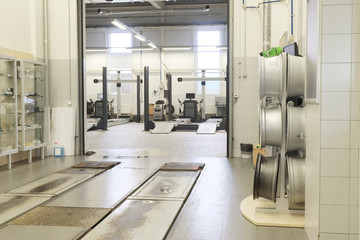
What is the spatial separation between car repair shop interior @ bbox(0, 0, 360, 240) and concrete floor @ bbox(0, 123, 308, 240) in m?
0.02

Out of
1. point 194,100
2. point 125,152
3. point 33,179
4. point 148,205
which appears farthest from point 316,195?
point 194,100

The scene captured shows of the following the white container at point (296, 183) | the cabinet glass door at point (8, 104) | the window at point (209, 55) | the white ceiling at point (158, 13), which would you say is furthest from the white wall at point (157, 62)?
the white container at point (296, 183)

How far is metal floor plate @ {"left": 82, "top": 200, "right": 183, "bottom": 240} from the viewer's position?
3225 mm

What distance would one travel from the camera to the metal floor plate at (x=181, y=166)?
620cm

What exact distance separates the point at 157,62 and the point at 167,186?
1649 centimetres

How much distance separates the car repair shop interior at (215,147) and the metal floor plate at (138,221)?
0.06ft

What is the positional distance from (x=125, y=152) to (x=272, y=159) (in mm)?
5016

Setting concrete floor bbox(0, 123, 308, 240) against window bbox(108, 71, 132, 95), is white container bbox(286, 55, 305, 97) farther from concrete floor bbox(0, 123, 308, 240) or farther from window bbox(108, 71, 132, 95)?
window bbox(108, 71, 132, 95)

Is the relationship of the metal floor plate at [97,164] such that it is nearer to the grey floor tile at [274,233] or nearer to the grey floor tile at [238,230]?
the grey floor tile at [238,230]

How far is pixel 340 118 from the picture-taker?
2748mm

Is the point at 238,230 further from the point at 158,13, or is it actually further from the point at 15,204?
the point at 158,13

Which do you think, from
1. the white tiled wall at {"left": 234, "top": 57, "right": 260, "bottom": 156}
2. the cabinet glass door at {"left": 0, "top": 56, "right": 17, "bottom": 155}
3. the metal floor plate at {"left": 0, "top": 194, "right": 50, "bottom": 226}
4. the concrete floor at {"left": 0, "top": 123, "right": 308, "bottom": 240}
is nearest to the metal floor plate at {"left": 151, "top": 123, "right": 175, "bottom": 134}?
the concrete floor at {"left": 0, "top": 123, "right": 308, "bottom": 240}

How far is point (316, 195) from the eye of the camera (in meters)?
2.89

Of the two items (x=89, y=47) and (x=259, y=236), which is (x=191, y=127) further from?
(x=259, y=236)
